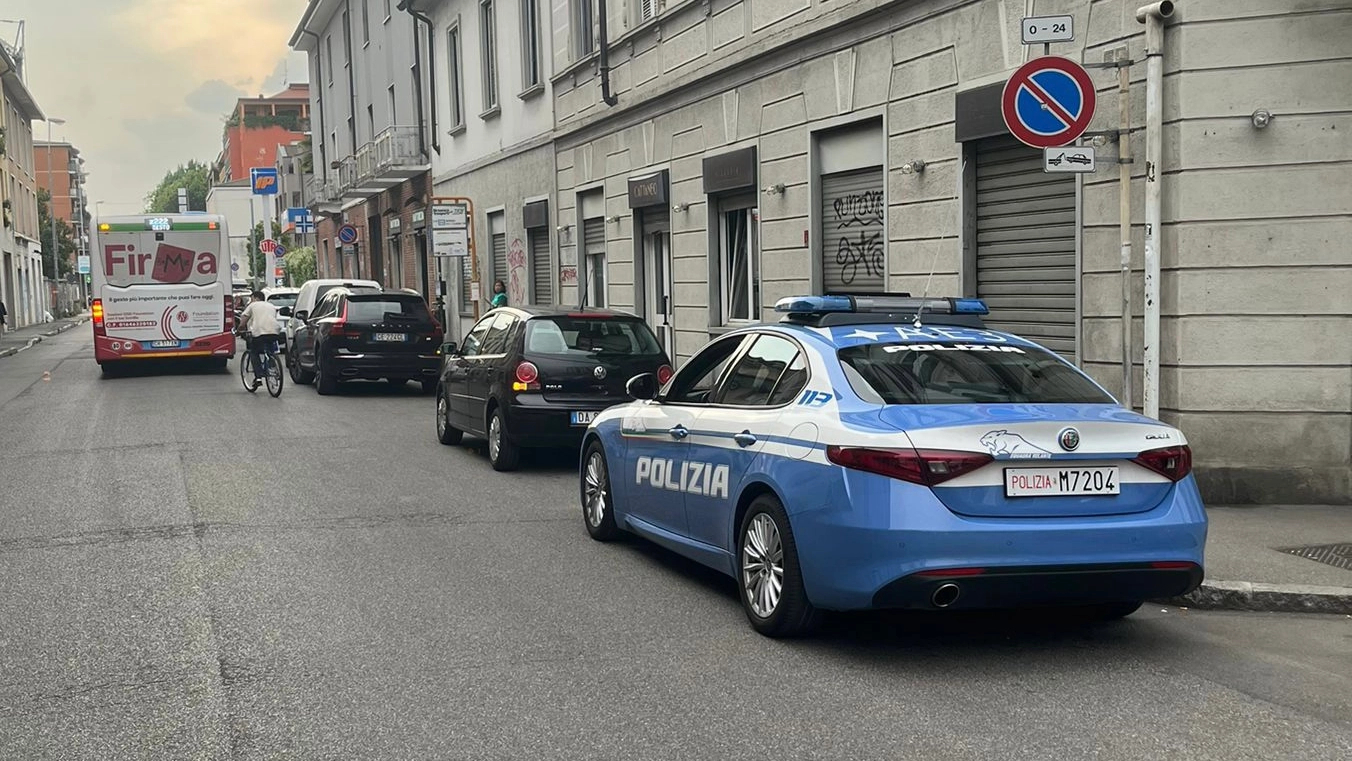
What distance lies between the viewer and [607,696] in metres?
5.44

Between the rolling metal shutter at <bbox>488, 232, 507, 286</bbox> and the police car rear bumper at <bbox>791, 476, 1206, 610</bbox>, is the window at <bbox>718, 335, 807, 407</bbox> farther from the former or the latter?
the rolling metal shutter at <bbox>488, 232, 507, 286</bbox>

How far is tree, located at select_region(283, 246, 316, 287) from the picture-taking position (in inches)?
2731

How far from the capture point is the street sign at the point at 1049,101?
902 centimetres

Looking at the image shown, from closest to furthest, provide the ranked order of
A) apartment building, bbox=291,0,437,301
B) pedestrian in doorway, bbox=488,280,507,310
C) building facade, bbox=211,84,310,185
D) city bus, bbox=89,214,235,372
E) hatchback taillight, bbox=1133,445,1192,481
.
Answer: hatchback taillight, bbox=1133,445,1192,481, city bus, bbox=89,214,235,372, pedestrian in doorway, bbox=488,280,507,310, apartment building, bbox=291,0,437,301, building facade, bbox=211,84,310,185

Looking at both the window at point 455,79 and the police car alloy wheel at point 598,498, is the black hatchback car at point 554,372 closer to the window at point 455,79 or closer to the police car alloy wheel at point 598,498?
the police car alloy wheel at point 598,498

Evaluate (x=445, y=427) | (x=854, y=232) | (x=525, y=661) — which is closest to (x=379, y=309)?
(x=445, y=427)

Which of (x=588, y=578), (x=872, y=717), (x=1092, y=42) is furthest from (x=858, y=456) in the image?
(x=1092, y=42)

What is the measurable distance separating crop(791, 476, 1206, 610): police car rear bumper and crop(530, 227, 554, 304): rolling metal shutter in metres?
20.7

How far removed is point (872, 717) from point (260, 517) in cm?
609

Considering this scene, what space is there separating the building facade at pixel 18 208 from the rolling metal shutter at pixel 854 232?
153ft

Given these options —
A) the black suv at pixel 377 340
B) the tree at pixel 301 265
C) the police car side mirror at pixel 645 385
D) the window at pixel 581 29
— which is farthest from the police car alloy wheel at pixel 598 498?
the tree at pixel 301 265

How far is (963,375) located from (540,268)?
21.2 meters

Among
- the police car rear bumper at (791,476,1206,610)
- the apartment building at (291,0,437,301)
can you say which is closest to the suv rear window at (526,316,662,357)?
the police car rear bumper at (791,476,1206,610)

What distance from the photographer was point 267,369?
2161 cm
